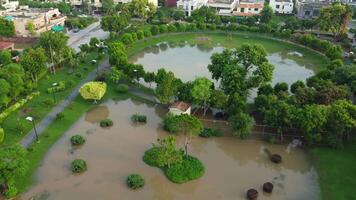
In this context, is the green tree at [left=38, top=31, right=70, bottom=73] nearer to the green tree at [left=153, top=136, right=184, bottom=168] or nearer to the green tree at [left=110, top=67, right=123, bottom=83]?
the green tree at [left=110, top=67, right=123, bottom=83]

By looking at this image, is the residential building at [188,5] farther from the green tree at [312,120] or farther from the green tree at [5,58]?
the green tree at [312,120]

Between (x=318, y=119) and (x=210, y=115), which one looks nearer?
(x=318, y=119)

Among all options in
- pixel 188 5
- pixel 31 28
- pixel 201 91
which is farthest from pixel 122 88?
pixel 188 5

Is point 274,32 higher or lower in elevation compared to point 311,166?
higher

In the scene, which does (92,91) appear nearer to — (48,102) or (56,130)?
(48,102)

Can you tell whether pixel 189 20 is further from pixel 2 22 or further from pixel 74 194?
pixel 74 194

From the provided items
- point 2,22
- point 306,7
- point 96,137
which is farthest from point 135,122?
point 306,7

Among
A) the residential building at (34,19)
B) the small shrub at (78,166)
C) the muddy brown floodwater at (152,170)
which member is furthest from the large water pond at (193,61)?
the small shrub at (78,166)
